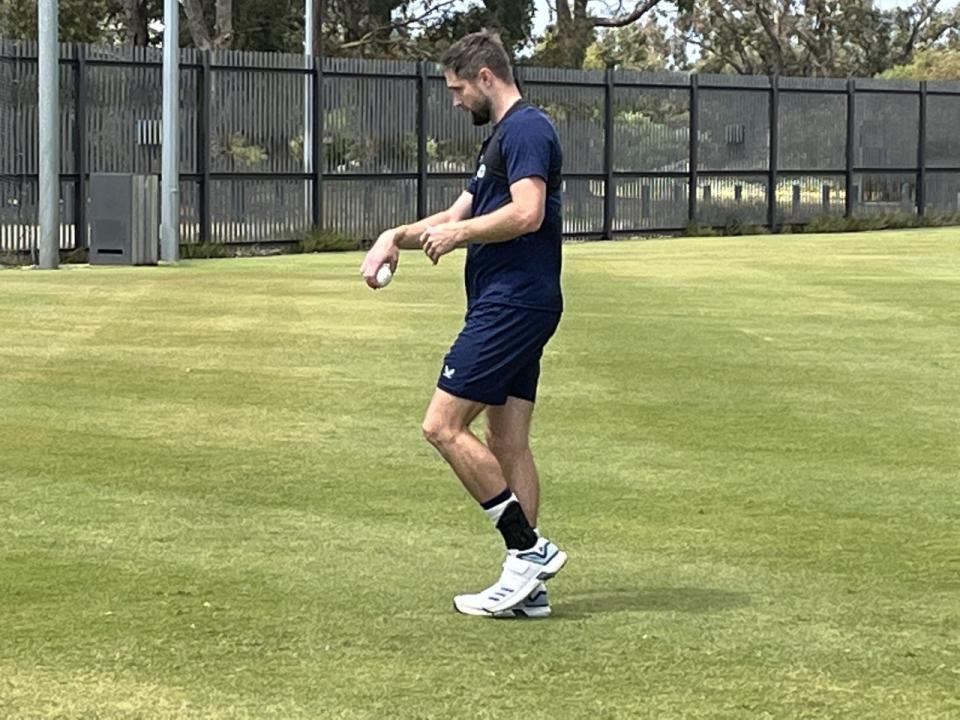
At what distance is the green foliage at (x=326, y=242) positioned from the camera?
27.4m

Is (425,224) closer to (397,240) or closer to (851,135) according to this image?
(397,240)

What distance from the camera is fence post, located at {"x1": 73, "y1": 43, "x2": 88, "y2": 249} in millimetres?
24203

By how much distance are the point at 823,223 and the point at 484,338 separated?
97.9 ft

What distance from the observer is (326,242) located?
90.5 ft

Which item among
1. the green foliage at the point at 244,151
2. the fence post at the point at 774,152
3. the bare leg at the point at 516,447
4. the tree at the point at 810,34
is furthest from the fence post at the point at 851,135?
the tree at the point at 810,34

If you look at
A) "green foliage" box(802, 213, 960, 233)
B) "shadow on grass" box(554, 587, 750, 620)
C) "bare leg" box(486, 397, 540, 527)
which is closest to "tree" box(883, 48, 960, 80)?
"green foliage" box(802, 213, 960, 233)

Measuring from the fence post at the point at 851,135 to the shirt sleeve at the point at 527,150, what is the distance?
98.2ft

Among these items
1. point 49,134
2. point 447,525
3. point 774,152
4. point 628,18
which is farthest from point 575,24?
point 447,525

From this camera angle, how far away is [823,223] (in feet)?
116

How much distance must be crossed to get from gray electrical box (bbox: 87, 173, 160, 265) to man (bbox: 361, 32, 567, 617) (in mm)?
16941

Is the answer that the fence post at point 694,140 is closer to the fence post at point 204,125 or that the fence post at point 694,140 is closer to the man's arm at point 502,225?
the fence post at point 204,125

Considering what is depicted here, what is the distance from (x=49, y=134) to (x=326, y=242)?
6.12 metres

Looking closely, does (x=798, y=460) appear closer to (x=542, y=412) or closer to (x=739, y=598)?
(x=542, y=412)

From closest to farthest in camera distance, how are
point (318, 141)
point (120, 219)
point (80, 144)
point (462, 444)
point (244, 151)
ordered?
point (462, 444), point (120, 219), point (80, 144), point (244, 151), point (318, 141)
